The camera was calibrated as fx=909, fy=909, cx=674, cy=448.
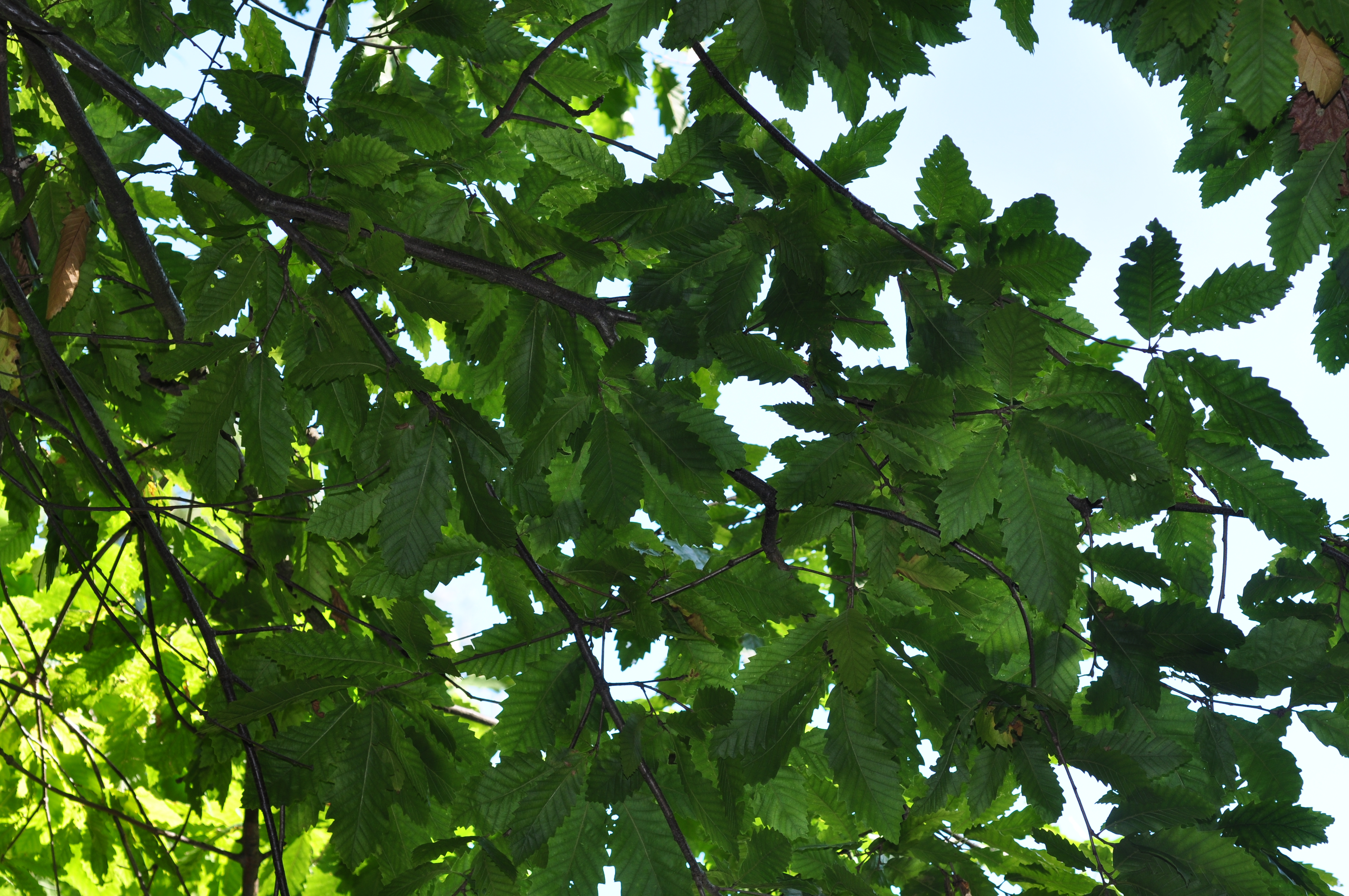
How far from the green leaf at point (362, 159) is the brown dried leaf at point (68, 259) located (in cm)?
86

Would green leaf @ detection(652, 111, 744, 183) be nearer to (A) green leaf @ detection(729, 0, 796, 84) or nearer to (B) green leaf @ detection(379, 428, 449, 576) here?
(A) green leaf @ detection(729, 0, 796, 84)

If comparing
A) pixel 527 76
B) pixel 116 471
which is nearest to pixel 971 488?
pixel 527 76

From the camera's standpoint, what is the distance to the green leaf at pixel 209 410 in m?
1.64

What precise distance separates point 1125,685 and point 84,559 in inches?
94.1

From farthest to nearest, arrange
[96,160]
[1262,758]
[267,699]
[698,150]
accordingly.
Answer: [96,160] < [1262,758] < [698,150] < [267,699]

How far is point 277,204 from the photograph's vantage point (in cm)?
179

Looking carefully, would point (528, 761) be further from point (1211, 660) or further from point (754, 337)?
point (1211, 660)

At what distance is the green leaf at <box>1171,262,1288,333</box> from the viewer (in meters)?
1.60

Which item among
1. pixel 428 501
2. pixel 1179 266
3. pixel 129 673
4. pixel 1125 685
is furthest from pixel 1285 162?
pixel 129 673

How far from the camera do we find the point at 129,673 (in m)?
3.31

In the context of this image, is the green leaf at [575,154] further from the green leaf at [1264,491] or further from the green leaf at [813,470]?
the green leaf at [1264,491]

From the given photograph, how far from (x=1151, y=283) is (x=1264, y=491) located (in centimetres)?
49

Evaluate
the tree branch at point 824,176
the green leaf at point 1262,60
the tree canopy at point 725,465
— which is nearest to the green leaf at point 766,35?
the tree canopy at point 725,465

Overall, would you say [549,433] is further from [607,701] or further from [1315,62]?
[1315,62]
